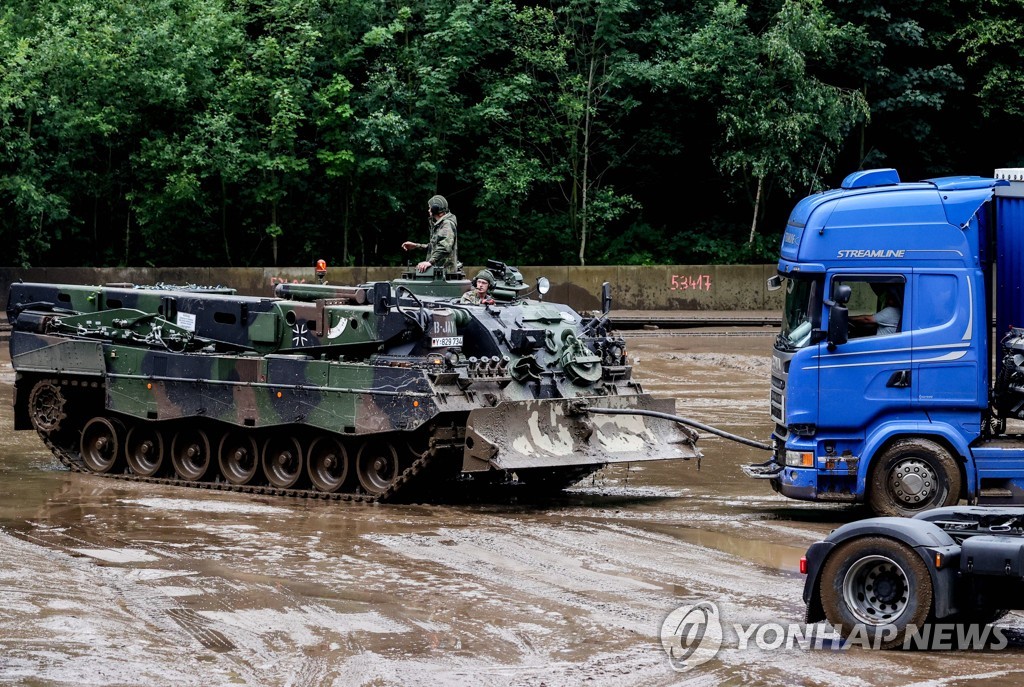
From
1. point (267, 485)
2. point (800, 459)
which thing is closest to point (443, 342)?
point (267, 485)

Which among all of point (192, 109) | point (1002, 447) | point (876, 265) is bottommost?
point (1002, 447)

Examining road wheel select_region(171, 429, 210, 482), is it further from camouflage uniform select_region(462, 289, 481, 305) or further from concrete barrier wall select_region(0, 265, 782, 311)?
concrete barrier wall select_region(0, 265, 782, 311)

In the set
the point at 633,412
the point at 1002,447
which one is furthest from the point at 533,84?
the point at 1002,447

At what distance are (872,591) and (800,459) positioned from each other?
407 cm

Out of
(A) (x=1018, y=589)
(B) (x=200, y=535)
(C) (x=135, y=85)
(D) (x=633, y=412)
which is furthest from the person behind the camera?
(C) (x=135, y=85)

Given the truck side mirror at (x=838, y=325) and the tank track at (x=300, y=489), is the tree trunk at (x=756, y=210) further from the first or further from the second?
the truck side mirror at (x=838, y=325)

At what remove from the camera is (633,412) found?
47.2ft

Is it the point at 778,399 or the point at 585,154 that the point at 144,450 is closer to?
the point at 778,399

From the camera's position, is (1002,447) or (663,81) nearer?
(1002,447)

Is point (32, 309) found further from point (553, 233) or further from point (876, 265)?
point (553, 233)

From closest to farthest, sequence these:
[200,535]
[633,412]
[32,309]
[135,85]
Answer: [200,535] < [633,412] < [32,309] < [135,85]

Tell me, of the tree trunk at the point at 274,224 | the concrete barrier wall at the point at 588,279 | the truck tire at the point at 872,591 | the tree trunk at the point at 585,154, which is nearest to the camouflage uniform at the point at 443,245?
the truck tire at the point at 872,591

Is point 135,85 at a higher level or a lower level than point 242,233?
higher

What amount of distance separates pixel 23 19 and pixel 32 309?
18896mm
